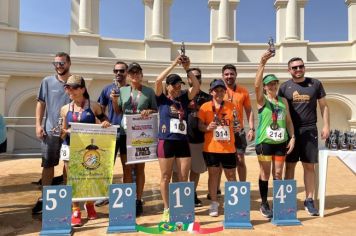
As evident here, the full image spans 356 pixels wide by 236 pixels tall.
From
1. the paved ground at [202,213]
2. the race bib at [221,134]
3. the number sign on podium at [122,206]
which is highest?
the race bib at [221,134]

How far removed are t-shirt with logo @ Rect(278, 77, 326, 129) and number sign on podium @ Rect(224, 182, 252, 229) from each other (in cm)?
125

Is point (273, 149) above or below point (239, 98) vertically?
below

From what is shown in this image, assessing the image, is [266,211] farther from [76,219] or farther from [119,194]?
[76,219]

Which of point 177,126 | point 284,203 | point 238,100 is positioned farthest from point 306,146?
point 177,126

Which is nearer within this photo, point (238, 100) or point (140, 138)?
point (140, 138)

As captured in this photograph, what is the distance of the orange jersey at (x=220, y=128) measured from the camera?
A: 3.86m

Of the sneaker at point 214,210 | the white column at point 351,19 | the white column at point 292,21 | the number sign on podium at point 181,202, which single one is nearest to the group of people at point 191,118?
the sneaker at point 214,210

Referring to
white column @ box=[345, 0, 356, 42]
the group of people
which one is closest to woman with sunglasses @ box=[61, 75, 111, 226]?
the group of people

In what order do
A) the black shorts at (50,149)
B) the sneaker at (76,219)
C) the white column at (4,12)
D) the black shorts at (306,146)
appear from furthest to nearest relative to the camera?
1. the white column at (4,12)
2. the black shorts at (306,146)
3. the black shorts at (50,149)
4. the sneaker at (76,219)

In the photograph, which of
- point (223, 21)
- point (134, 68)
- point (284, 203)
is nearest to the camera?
point (284, 203)

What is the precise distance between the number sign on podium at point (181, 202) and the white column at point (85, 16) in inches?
474

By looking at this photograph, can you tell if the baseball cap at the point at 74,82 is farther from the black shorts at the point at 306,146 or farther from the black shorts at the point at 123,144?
the black shorts at the point at 306,146

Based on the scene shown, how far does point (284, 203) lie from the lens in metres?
3.69

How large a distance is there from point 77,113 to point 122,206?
3.86ft
